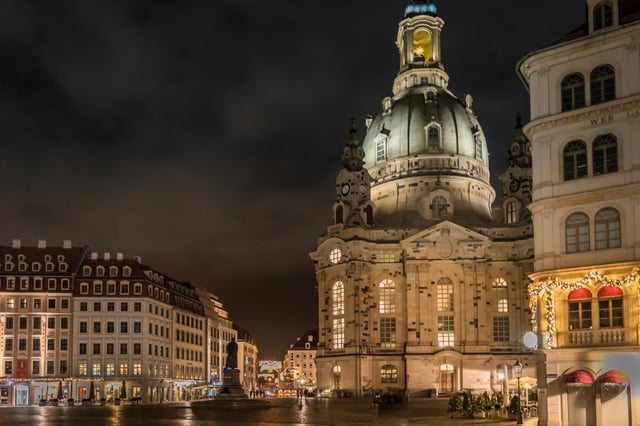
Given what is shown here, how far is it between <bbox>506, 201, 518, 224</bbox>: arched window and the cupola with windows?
151 inches

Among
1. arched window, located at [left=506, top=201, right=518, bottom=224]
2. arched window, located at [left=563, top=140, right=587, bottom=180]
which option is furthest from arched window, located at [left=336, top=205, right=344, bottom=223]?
arched window, located at [left=563, top=140, right=587, bottom=180]

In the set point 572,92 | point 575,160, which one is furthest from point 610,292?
point 572,92

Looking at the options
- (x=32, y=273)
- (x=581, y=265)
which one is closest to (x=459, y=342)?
(x=32, y=273)

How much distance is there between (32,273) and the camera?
107188mm

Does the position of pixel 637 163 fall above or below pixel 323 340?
above

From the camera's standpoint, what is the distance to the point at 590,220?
1544 inches

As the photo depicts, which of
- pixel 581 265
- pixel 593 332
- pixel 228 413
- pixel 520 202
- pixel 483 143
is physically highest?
pixel 483 143

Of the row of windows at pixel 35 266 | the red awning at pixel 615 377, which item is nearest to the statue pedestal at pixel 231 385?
the red awning at pixel 615 377

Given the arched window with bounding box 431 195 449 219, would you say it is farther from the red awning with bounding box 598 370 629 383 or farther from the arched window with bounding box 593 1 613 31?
the red awning with bounding box 598 370 629 383

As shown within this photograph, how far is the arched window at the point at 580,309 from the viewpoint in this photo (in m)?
38.8

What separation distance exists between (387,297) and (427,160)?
71.9ft

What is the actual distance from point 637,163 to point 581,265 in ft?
16.7

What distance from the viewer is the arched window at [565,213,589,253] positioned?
39406 mm

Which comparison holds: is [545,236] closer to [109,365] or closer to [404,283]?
[404,283]
